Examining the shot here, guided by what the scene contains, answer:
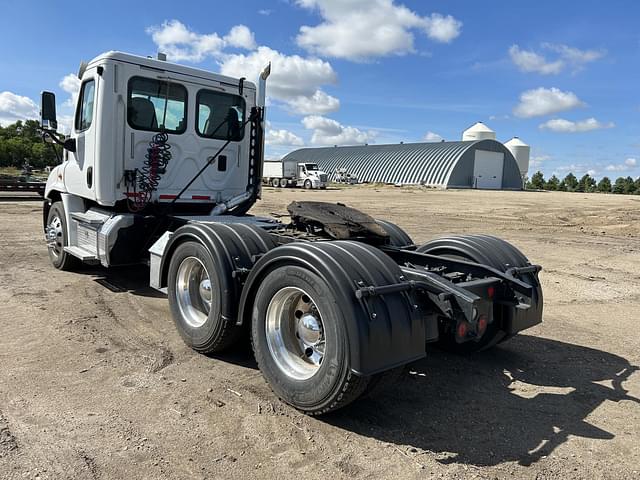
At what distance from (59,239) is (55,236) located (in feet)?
0.44

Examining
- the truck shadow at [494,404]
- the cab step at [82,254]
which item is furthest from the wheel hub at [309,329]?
the cab step at [82,254]

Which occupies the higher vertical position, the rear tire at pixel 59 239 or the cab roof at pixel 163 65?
the cab roof at pixel 163 65

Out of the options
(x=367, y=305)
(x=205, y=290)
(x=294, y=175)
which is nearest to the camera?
(x=367, y=305)

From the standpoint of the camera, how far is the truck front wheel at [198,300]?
4383 mm

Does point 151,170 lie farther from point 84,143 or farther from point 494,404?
point 494,404

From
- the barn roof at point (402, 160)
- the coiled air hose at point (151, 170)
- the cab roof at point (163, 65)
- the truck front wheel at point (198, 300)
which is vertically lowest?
the truck front wheel at point (198, 300)

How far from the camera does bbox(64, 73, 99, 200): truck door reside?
6.52 metres

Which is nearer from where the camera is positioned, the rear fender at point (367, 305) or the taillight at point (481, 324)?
the rear fender at point (367, 305)

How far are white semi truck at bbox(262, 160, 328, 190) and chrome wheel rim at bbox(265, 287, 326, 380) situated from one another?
43041 millimetres

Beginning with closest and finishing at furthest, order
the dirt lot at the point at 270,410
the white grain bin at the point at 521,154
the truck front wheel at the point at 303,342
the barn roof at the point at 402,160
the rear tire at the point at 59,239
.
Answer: the dirt lot at the point at 270,410
the truck front wheel at the point at 303,342
the rear tire at the point at 59,239
the barn roof at the point at 402,160
the white grain bin at the point at 521,154

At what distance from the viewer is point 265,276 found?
12.7 feet

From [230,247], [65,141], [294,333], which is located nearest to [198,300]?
[230,247]

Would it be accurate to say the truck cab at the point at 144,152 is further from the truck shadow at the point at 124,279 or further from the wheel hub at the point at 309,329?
the wheel hub at the point at 309,329

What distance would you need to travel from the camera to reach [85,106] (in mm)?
6840
